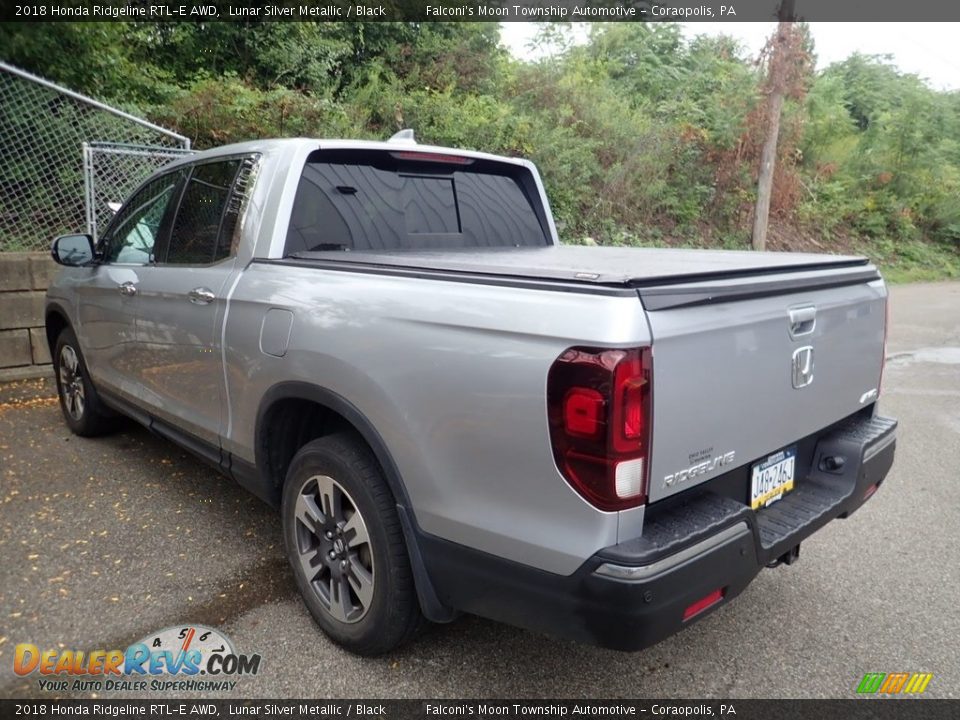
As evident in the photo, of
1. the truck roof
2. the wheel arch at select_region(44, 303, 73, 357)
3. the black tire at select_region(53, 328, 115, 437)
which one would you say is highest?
the truck roof

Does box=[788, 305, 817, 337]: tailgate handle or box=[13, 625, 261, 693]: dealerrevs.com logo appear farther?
box=[13, 625, 261, 693]: dealerrevs.com logo

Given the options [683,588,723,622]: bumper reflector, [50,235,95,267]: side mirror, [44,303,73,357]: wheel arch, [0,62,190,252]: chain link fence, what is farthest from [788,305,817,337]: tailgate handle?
[0,62,190,252]: chain link fence

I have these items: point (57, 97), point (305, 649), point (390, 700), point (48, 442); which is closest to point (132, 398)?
point (48, 442)

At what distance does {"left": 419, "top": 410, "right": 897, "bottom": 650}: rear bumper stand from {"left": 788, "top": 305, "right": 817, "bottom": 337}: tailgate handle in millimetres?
619

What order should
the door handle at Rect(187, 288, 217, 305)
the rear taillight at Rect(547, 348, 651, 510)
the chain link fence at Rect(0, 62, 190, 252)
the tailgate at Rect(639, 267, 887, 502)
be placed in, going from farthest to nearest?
1. the chain link fence at Rect(0, 62, 190, 252)
2. the door handle at Rect(187, 288, 217, 305)
3. the tailgate at Rect(639, 267, 887, 502)
4. the rear taillight at Rect(547, 348, 651, 510)

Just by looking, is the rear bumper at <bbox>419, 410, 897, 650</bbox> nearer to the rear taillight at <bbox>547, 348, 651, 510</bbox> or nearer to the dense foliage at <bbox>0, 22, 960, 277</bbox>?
the rear taillight at <bbox>547, 348, 651, 510</bbox>

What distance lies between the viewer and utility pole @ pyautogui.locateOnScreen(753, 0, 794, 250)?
48.7ft

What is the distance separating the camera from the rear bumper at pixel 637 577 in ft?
6.35

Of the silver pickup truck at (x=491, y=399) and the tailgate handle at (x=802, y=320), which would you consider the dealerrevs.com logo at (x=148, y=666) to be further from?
the tailgate handle at (x=802, y=320)

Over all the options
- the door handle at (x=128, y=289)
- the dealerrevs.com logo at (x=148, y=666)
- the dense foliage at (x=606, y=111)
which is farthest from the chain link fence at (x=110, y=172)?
the dealerrevs.com logo at (x=148, y=666)

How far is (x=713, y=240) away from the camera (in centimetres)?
1786

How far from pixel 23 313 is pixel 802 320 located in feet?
22.4

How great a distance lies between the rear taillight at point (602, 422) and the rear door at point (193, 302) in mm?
1850

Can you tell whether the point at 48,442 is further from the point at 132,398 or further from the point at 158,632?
the point at 158,632
